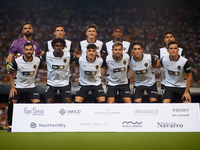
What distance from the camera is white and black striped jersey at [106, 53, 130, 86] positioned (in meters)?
5.46

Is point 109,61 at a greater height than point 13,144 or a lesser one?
greater

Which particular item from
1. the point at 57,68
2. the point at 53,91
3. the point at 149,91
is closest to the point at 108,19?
the point at 149,91

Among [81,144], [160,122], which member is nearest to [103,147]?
[81,144]

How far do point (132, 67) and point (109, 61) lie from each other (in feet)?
1.86

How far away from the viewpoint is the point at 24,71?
5340mm

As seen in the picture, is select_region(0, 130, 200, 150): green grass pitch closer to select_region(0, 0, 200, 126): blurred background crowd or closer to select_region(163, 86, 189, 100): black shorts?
select_region(163, 86, 189, 100): black shorts

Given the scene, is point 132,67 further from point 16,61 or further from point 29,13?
point 29,13

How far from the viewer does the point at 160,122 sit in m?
4.27

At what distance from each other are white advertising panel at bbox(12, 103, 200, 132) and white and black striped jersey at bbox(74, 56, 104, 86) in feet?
4.07

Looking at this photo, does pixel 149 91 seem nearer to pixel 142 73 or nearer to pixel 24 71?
pixel 142 73

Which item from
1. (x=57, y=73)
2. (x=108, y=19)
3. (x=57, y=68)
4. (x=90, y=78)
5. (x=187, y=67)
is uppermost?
(x=108, y=19)

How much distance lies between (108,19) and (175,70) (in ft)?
28.1

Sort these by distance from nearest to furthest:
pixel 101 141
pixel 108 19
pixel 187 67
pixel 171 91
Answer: pixel 101 141 → pixel 187 67 → pixel 171 91 → pixel 108 19

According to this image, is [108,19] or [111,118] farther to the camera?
[108,19]
